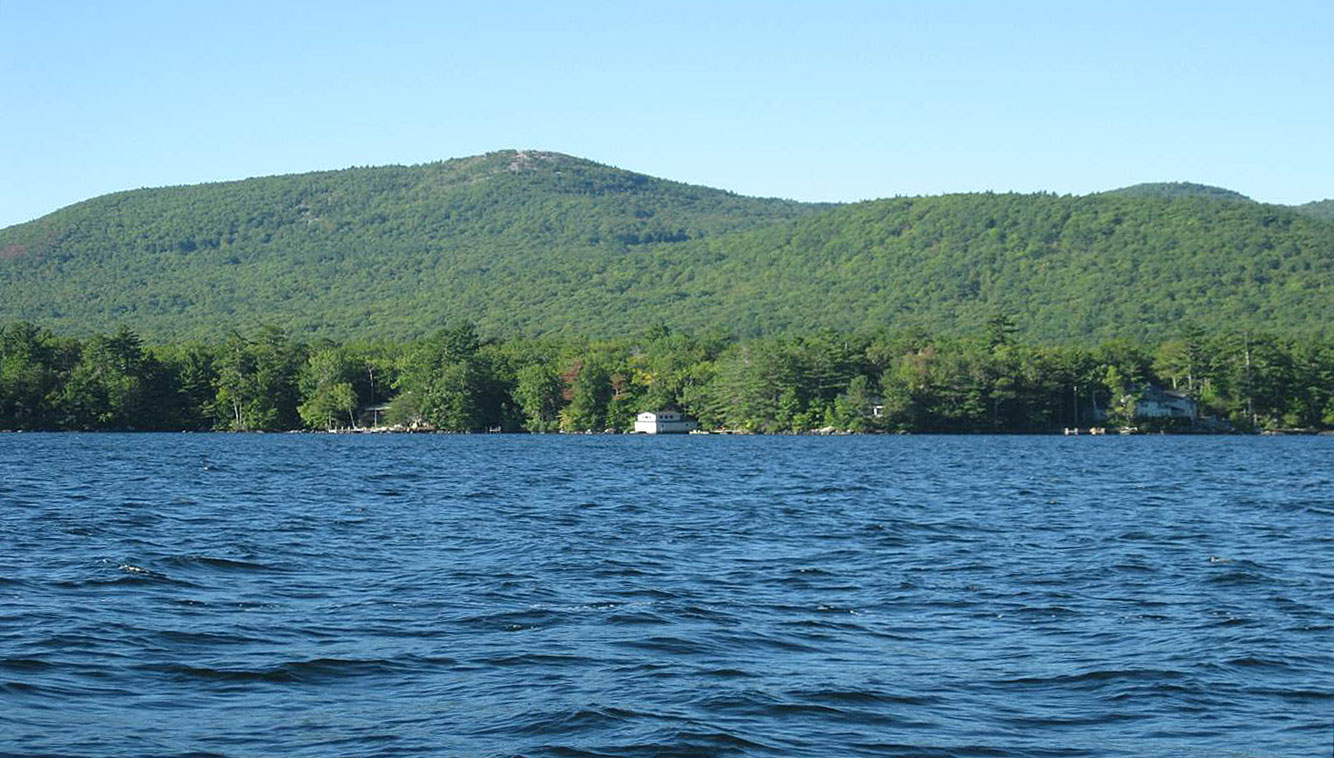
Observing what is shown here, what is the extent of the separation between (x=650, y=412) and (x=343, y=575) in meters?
142

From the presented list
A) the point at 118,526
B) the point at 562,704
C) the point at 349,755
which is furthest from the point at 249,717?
the point at 118,526

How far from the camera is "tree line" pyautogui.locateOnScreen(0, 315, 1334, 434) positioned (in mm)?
153625

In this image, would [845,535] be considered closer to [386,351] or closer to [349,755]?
[349,755]

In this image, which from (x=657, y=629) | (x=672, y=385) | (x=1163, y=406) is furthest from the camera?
(x=672, y=385)

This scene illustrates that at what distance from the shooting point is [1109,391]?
162m

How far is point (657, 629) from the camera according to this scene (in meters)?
21.0

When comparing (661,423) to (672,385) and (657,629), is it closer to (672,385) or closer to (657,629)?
(672,385)

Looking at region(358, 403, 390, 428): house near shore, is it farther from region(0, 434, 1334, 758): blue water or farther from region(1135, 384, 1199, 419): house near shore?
region(0, 434, 1334, 758): blue water

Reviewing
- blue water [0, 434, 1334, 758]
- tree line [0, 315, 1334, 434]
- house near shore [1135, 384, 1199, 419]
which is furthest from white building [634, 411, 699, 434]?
blue water [0, 434, 1334, 758]

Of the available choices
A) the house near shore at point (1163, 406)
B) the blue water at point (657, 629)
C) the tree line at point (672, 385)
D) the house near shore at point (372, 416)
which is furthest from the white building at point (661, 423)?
the blue water at point (657, 629)

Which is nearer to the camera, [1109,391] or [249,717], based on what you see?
[249,717]

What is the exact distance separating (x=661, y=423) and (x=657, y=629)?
14602 cm

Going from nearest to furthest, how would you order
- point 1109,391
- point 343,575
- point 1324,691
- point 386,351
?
point 1324,691 < point 343,575 < point 1109,391 < point 386,351

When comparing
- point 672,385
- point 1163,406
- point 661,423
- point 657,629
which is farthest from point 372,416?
point 657,629
